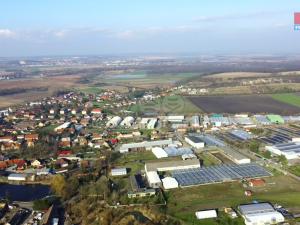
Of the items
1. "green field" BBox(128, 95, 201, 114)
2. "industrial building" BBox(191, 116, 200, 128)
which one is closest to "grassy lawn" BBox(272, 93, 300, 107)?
"green field" BBox(128, 95, 201, 114)

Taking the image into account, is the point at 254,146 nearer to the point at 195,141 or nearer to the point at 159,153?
the point at 195,141

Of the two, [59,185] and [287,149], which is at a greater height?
[59,185]

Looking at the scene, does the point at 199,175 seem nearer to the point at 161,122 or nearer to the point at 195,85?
the point at 161,122

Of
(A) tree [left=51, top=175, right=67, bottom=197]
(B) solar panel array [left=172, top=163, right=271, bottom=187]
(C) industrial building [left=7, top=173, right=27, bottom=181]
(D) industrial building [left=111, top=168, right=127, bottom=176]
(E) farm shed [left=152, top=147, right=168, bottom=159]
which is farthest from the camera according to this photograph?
(E) farm shed [left=152, top=147, right=168, bottom=159]

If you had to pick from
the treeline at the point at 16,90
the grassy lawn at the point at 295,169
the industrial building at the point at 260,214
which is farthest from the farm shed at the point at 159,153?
the treeline at the point at 16,90

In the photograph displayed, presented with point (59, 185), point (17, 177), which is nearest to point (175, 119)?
point (17, 177)

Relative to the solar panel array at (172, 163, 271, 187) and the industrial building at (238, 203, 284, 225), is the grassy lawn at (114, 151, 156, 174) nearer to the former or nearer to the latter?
the solar panel array at (172, 163, 271, 187)
